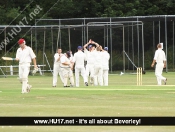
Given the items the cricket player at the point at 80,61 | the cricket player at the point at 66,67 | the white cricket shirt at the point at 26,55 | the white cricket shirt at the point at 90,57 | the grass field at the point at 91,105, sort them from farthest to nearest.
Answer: the white cricket shirt at the point at 90,57 < the cricket player at the point at 80,61 < the cricket player at the point at 66,67 < the white cricket shirt at the point at 26,55 < the grass field at the point at 91,105

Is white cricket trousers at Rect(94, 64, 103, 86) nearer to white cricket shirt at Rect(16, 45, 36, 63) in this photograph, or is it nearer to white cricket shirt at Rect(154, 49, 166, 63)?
white cricket shirt at Rect(154, 49, 166, 63)

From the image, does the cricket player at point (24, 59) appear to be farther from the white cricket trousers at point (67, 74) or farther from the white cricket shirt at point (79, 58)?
the white cricket shirt at point (79, 58)

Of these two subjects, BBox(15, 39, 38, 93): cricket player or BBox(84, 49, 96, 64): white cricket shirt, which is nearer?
BBox(15, 39, 38, 93): cricket player

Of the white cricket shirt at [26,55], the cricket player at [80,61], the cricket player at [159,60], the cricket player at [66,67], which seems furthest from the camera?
the cricket player at [80,61]

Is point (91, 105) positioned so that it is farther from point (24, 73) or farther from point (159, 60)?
point (159, 60)

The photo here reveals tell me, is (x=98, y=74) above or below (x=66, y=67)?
below

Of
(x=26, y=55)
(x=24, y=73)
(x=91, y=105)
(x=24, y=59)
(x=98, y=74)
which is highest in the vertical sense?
(x=26, y=55)

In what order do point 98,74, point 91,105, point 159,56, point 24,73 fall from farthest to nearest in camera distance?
point 98,74, point 159,56, point 24,73, point 91,105

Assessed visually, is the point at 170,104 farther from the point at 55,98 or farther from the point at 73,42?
the point at 73,42

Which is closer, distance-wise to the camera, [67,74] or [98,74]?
[67,74]

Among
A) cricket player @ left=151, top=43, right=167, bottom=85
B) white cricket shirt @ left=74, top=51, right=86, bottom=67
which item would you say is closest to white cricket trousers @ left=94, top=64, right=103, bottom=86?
white cricket shirt @ left=74, top=51, right=86, bottom=67

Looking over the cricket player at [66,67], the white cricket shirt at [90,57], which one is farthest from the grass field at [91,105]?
the white cricket shirt at [90,57]

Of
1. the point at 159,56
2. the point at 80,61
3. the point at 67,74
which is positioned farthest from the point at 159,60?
the point at 67,74

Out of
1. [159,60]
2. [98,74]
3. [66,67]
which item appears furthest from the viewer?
[98,74]
